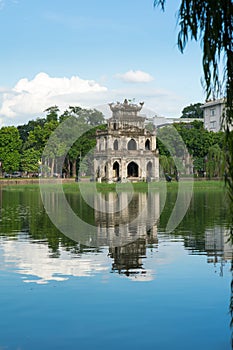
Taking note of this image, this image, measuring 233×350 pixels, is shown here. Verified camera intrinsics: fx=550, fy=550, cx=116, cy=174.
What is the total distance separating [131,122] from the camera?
74.3 metres

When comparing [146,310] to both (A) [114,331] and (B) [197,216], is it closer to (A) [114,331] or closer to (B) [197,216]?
(A) [114,331]

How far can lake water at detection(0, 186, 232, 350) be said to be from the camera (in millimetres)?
8500

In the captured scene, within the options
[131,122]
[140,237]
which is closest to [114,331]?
[140,237]

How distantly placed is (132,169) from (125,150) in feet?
12.5

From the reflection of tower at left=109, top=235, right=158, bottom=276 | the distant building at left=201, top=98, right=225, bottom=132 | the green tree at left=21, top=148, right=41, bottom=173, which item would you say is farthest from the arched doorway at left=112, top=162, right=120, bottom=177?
the reflection of tower at left=109, top=235, right=158, bottom=276

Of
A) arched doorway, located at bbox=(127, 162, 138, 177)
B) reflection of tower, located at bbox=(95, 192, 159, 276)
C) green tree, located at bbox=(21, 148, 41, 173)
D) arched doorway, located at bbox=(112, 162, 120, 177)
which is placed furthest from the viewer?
green tree, located at bbox=(21, 148, 41, 173)

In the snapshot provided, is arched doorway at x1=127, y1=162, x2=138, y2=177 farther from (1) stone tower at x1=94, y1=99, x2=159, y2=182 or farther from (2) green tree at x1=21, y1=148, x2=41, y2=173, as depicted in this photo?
(2) green tree at x1=21, y1=148, x2=41, y2=173

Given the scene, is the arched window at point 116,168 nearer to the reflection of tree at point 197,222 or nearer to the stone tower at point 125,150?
the stone tower at point 125,150

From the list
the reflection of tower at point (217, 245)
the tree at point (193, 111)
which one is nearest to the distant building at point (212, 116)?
the tree at point (193, 111)

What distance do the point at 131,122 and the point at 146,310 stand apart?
214 feet

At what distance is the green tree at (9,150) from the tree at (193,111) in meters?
62.8

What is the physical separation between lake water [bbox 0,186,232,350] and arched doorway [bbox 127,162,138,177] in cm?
5269

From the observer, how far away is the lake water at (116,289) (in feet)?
27.9

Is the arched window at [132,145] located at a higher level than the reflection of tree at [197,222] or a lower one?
→ higher
